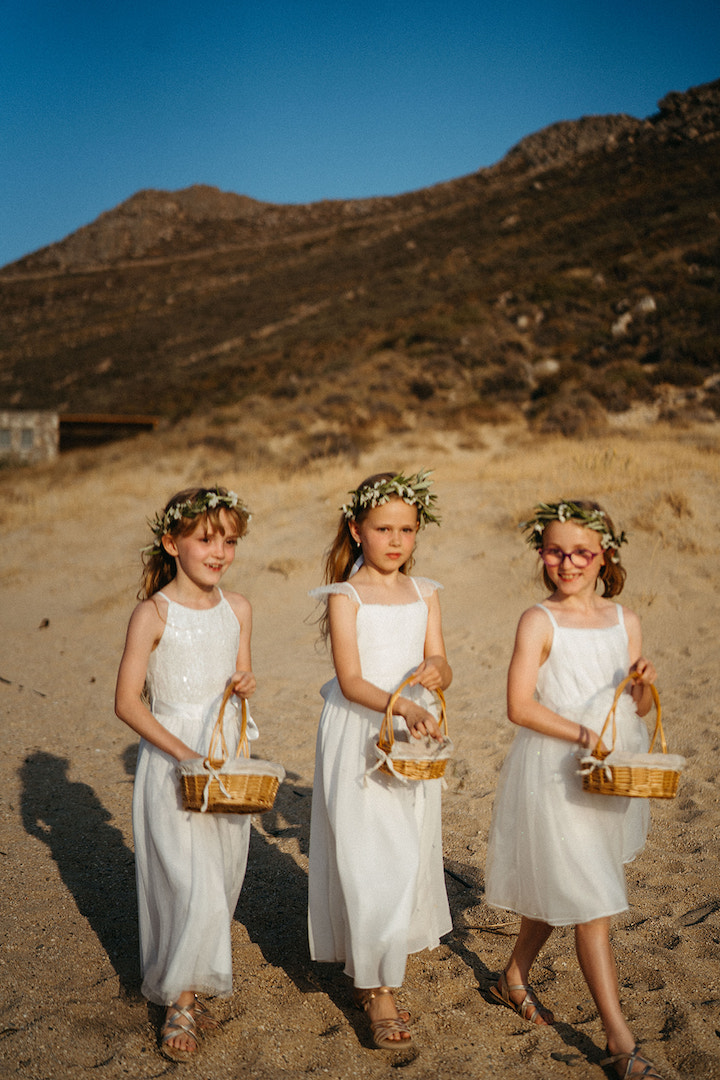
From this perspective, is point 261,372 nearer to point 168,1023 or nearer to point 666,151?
point 168,1023

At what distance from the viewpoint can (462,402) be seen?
2019 cm

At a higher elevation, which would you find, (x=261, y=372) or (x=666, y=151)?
(x=666, y=151)

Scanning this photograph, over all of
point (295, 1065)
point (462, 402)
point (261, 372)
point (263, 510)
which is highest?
point (261, 372)

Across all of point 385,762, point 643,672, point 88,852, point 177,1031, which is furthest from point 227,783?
point 88,852

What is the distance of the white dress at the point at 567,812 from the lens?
2.61m

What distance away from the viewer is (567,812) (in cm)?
264

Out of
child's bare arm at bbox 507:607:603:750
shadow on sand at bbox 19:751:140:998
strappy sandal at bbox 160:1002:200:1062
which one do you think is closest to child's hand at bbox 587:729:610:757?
child's bare arm at bbox 507:607:603:750

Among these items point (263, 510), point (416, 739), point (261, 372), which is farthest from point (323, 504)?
point (261, 372)

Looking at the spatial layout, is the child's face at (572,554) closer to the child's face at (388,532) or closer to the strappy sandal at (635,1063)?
the child's face at (388,532)

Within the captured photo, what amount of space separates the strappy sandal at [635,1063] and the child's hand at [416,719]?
1087 millimetres

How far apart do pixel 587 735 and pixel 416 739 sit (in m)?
0.54

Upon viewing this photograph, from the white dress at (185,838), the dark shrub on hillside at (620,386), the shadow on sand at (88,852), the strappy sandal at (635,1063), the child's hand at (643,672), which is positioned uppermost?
the dark shrub on hillside at (620,386)

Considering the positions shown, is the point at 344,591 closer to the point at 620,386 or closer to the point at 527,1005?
the point at 527,1005

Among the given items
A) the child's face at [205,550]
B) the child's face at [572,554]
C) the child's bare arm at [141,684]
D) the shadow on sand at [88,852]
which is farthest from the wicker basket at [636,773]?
the shadow on sand at [88,852]
